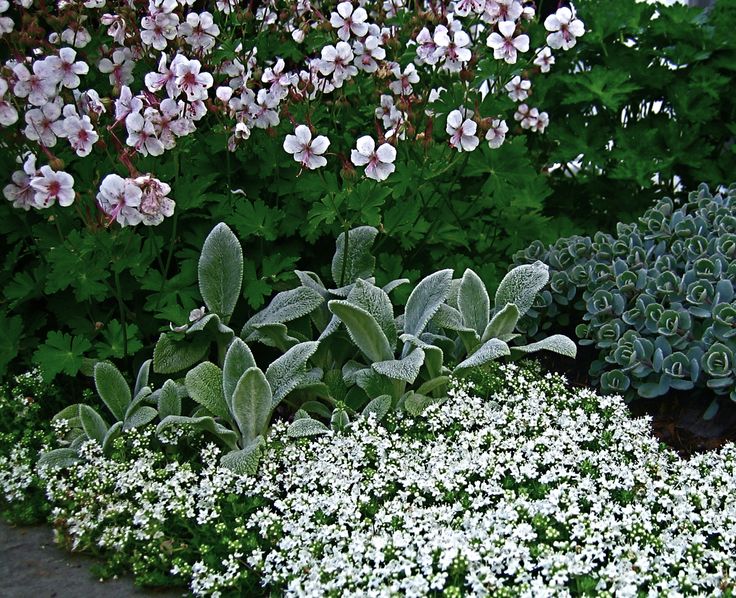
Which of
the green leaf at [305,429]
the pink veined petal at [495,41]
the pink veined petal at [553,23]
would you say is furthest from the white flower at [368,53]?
the green leaf at [305,429]

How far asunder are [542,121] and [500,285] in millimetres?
1195

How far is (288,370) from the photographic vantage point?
3234 millimetres

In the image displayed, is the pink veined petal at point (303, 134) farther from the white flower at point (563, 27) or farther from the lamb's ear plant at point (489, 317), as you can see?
the white flower at point (563, 27)

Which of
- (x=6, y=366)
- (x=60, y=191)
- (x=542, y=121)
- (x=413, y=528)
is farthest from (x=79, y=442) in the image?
(x=542, y=121)

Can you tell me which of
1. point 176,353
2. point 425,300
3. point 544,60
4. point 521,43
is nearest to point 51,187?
point 176,353

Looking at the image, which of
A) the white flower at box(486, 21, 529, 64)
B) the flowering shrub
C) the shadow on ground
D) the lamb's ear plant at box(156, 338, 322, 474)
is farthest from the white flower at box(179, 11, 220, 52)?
the shadow on ground

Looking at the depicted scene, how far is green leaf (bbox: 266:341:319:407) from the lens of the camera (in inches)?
126

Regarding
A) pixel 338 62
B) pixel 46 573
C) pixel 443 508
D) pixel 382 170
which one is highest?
pixel 338 62

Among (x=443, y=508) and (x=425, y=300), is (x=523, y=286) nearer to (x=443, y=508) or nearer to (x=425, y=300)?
(x=425, y=300)

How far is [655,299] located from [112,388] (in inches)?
83.4

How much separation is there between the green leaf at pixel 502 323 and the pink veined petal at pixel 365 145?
0.79 meters

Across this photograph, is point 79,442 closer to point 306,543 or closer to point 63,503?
point 63,503

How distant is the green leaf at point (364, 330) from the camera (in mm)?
3199

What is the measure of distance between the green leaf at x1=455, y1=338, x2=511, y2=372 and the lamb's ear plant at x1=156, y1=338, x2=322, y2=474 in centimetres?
56
